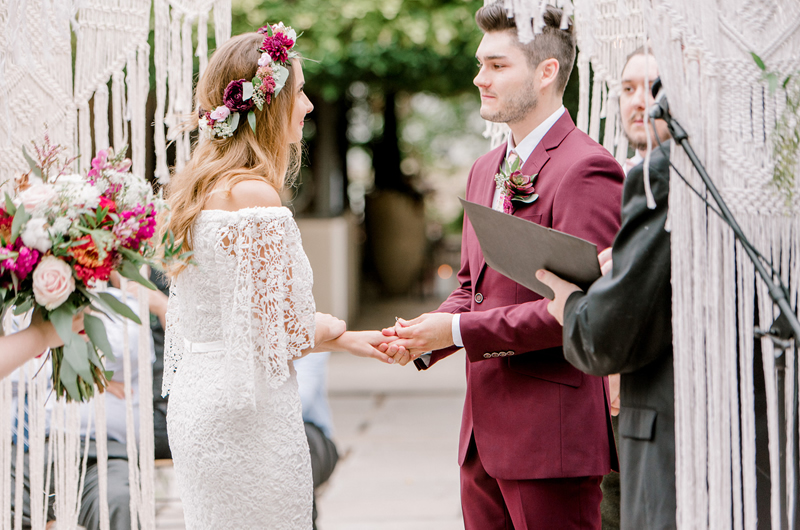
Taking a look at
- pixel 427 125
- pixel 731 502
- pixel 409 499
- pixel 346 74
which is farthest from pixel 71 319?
pixel 427 125

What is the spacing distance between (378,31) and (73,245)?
218 inches

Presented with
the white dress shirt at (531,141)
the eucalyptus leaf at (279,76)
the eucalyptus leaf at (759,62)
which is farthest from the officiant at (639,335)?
the eucalyptus leaf at (279,76)

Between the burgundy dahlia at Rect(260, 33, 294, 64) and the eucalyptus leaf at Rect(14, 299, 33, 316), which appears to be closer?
the eucalyptus leaf at Rect(14, 299, 33, 316)

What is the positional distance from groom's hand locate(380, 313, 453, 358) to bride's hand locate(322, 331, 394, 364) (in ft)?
0.26

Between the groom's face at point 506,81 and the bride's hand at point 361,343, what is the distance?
0.71 m

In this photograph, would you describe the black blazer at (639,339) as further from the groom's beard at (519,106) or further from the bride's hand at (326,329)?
the bride's hand at (326,329)

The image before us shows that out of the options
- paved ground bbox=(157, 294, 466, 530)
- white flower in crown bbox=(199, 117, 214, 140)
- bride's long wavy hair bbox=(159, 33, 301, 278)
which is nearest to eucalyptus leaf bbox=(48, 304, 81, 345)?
bride's long wavy hair bbox=(159, 33, 301, 278)

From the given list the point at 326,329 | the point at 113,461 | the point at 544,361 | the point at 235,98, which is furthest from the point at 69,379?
the point at 113,461

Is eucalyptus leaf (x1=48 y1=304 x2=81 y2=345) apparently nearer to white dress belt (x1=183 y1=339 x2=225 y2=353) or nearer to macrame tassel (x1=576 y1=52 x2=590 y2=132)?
white dress belt (x1=183 y1=339 x2=225 y2=353)

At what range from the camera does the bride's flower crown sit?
205cm

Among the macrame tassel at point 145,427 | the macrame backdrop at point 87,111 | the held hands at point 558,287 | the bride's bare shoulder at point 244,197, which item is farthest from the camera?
the macrame tassel at point 145,427

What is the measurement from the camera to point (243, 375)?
6.32 feet

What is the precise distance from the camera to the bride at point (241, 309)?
193cm

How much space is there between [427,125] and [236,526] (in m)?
16.6
